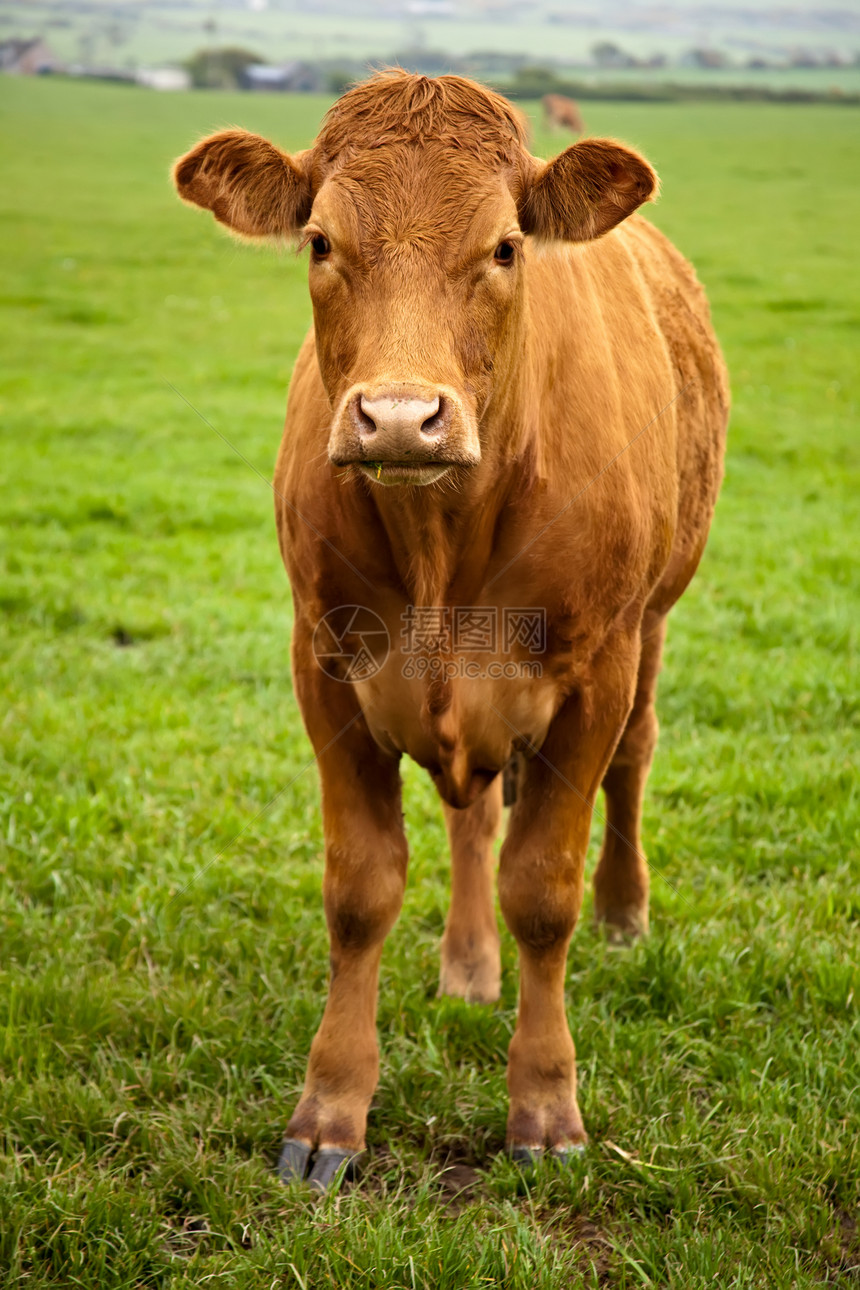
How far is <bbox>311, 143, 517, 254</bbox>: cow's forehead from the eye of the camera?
95.9 inches

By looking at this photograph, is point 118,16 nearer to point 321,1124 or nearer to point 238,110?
point 238,110

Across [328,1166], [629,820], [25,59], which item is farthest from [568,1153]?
[25,59]

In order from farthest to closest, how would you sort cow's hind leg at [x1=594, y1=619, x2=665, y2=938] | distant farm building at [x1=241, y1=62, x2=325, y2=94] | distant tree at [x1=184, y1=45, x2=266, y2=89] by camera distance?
distant tree at [x1=184, y1=45, x2=266, y2=89] < distant farm building at [x1=241, y1=62, x2=325, y2=94] < cow's hind leg at [x1=594, y1=619, x2=665, y2=938]

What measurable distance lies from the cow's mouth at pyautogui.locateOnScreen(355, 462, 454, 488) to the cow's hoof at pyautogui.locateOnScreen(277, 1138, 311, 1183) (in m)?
1.66

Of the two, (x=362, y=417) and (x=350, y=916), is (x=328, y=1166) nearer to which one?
(x=350, y=916)

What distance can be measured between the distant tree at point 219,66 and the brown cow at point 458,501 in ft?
245

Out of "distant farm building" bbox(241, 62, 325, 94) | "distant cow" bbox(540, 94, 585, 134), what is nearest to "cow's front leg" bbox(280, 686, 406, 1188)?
"distant cow" bbox(540, 94, 585, 134)

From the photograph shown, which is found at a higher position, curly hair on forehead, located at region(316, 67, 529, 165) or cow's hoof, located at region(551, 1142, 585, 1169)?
curly hair on forehead, located at region(316, 67, 529, 165)

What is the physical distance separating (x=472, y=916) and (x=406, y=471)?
5.86ft

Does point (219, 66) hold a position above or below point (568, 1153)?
above

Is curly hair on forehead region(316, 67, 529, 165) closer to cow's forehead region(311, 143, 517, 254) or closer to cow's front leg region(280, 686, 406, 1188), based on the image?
cow's forehead region(311, 143, 517, 254)

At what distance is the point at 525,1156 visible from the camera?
299 centimetres

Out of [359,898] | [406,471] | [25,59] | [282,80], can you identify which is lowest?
[359,898]

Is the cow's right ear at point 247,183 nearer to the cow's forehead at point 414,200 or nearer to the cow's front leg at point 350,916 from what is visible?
the cow's forehead at point 414,200
